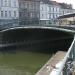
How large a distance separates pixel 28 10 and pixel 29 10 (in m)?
0.41

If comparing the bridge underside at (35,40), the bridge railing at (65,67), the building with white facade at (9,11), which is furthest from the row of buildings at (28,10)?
the bridge railing at (65,67)

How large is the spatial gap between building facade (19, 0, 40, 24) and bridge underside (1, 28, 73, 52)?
70.1 ft

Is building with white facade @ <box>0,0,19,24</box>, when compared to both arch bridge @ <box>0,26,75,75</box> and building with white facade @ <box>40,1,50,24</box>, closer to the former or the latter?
building with white facade @ <box>40,1,50,24</box>

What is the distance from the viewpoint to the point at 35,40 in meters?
29.1

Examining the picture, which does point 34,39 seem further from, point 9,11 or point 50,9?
point 50,9

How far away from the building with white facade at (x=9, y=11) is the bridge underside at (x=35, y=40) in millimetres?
17217

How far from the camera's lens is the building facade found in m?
51.3

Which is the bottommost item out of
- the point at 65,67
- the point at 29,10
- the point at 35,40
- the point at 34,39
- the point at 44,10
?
the point at 35,40

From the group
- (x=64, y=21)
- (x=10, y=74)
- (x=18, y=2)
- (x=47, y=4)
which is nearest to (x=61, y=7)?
(x=47, y=4)

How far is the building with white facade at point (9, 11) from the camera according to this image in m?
46.7

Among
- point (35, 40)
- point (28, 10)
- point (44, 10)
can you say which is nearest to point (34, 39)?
point (35, 40)

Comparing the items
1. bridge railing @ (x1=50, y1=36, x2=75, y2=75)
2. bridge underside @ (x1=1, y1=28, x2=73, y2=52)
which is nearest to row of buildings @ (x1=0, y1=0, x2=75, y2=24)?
bridge underside @ (x1=1, y1=28, x2=73, y2=52)

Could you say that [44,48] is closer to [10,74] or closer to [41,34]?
[41,34]

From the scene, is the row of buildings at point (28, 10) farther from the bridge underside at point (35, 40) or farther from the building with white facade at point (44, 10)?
the bridge underside at point (35, 40)
